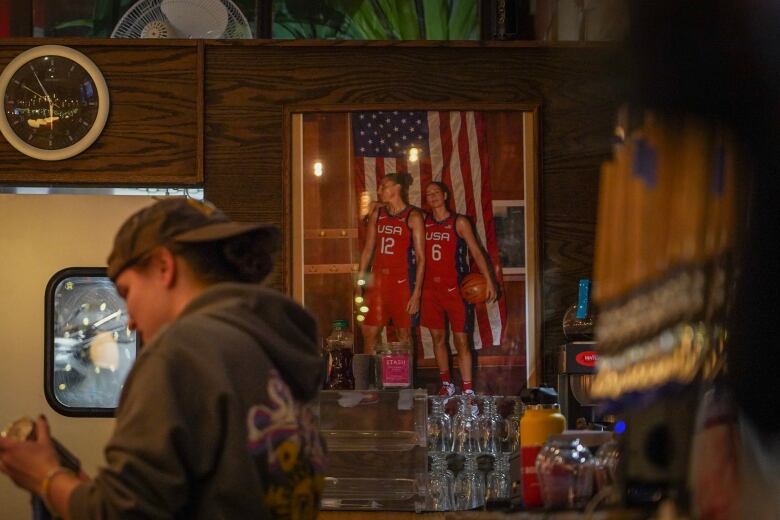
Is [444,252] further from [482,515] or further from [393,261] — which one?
[482,515]

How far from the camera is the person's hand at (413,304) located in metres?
4.51

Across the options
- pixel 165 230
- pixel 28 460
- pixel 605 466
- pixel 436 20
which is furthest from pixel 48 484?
pixel 436 20

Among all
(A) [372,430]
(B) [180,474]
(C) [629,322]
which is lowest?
(A) [372,430]

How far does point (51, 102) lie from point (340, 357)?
1.52 metres

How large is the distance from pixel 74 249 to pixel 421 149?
1.40m

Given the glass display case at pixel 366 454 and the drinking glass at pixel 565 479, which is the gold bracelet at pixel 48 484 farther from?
the glass display case at pixel 366 454

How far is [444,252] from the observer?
4.54 m

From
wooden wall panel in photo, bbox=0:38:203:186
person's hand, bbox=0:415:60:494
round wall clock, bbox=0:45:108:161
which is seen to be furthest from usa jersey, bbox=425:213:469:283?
person's hand, bbox=0:415:60:494

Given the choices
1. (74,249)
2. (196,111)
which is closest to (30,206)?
(74,249)

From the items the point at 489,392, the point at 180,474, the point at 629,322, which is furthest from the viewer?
the point at 489,392

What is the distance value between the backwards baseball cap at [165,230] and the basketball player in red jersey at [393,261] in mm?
2431

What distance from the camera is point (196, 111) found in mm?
4613

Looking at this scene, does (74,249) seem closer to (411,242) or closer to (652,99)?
(411,242)

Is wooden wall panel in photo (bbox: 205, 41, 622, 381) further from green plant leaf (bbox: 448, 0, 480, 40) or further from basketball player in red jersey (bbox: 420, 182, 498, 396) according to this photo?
green plant leaf (bbox: 448, 0, 480, 40)
